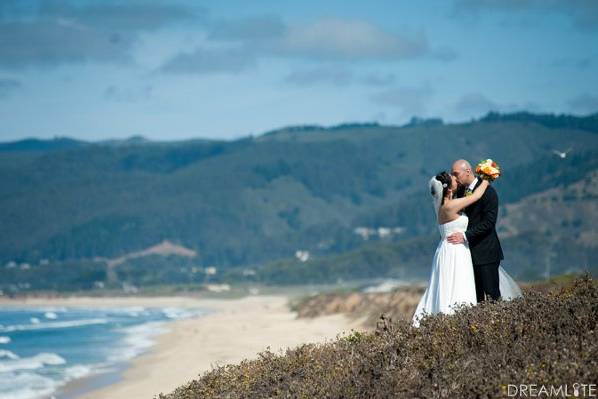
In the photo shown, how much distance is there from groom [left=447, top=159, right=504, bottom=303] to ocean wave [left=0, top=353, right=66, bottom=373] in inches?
1083

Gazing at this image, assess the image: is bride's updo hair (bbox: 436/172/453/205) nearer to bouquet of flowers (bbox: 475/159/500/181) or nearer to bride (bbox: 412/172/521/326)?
bride (bbox: 412/172/521/326)

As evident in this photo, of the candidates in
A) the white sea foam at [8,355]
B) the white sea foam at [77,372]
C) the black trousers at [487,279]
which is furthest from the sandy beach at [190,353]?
the white sea foam at [8,355]

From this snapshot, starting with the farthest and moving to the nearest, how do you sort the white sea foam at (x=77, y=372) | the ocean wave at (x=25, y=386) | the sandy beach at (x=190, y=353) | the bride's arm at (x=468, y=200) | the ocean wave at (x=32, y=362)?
the ocean wave at (x=32, y=362) < the white sea foam at (x=77, y=372) < the ocean wave at (x=25, y=386) < the sandy beach at (x=190, y=353) < the bride's arm at (x=468, y=200)

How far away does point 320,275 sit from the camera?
6713 inches

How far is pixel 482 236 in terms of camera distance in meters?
11.3

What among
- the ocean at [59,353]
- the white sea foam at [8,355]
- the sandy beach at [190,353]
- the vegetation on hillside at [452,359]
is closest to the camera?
the vegetation on hillside at [452,359]

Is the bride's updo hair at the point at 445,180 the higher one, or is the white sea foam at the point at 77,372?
the bride's updo hair at the point at 445,180

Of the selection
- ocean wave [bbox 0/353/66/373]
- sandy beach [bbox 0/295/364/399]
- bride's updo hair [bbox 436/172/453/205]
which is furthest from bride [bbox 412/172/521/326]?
ocean wave [bbox 0/353/66/373]

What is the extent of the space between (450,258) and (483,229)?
447 mm

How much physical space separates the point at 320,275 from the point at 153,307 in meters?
53.9

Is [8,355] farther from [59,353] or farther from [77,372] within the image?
[77,372]

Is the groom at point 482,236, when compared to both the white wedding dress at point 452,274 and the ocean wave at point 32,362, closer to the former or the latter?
the white wedding dress at point 452,274

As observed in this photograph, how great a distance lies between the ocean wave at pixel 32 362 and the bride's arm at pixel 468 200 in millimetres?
27637

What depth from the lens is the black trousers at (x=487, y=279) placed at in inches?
445
